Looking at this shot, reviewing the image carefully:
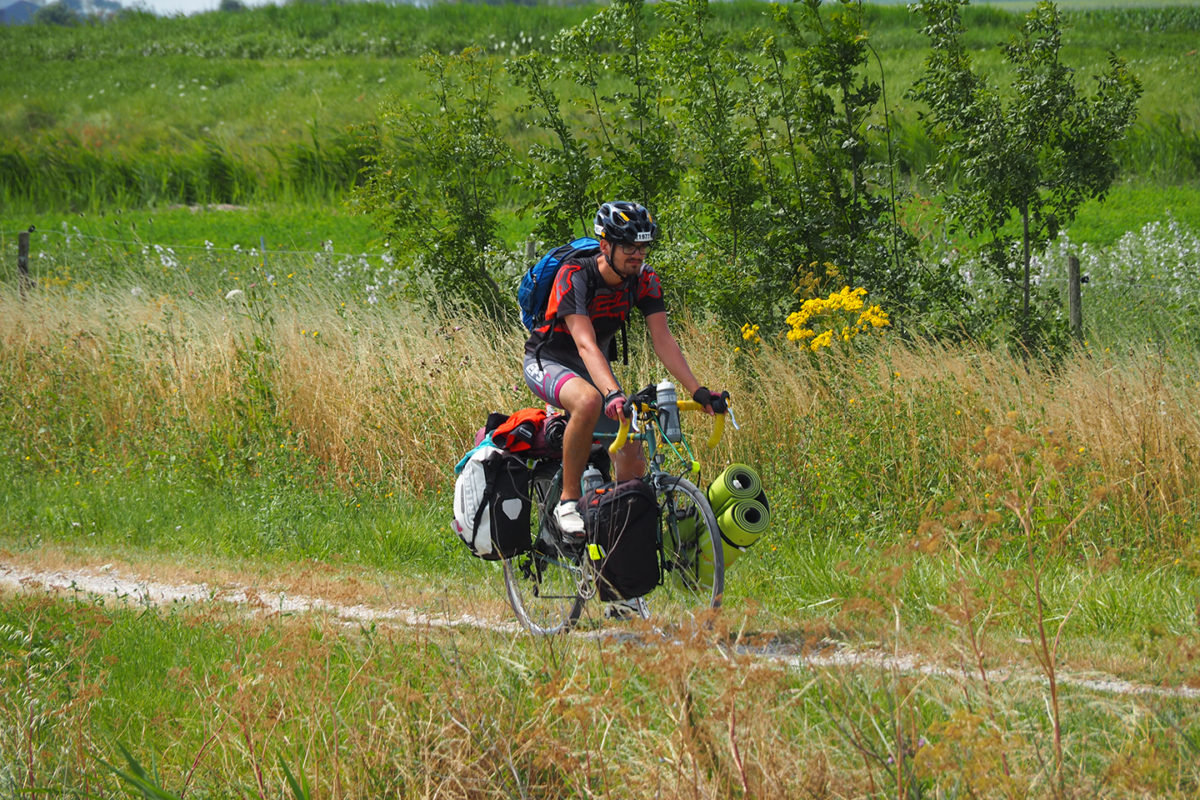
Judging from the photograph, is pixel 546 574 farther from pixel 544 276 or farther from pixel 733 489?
pixel 544 276

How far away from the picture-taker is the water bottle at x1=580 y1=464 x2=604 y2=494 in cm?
610

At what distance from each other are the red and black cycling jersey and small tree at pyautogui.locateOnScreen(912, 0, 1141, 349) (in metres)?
4.95

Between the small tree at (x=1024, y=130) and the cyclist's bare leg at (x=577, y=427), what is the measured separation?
550 cm

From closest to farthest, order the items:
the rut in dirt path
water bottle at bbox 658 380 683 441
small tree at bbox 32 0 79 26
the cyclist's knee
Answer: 1. the rut in dirt path
2. water bottle at bbox 658 380 683 441
3. the cyclist's knee
4. small tree at bbox 32 0 79 26

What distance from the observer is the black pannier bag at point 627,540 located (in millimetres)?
5551

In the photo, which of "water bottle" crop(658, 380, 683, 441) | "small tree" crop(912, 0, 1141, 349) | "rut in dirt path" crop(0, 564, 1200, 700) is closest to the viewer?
"rut in dirt path" crop(0, 564, 1200, 700)

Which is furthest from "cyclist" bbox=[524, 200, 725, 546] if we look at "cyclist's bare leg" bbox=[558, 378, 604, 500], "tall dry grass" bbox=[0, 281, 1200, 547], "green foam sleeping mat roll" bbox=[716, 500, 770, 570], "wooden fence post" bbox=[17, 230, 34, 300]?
"wooden fence post" bbox=[17, 230, 34, 300]

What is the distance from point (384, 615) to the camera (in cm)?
686

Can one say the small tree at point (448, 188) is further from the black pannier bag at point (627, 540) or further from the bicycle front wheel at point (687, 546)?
the black pannier bag at point (627, 540)

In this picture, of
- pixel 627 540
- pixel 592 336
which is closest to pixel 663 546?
pixel 627 540

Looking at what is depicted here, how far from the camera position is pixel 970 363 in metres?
8.95

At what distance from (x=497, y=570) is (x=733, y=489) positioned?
7.54 ft

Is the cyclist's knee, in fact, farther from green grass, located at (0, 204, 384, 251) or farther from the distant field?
green grass, located at (0, 204, 384, 251)

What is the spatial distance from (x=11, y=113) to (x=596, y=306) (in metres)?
37.0
